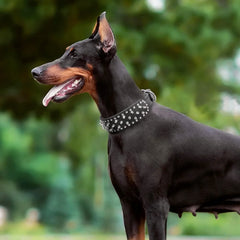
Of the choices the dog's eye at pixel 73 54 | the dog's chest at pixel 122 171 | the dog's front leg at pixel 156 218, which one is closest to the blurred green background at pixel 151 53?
the dog's eye at pixel 73 54

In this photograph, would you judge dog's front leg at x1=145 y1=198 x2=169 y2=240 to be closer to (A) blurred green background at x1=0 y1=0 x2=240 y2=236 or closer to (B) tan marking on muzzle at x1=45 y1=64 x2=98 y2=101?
(B) tan marking on muzzle at x1=45 y1=64 x2=98 y2=101

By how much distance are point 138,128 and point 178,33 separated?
6284 millimetres

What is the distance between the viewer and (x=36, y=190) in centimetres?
1908

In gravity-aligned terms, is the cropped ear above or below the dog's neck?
above

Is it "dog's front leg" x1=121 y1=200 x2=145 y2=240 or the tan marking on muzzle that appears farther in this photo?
"dog's front leg" x1=121 y1=200 x2=145 y2=240

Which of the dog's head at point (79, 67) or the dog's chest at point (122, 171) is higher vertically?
the dog's head at point (79, 67)

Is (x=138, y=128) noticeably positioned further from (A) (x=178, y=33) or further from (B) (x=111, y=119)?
(A) (x=178, y=33)

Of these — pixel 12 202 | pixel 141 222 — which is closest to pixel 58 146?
pixel 12 202

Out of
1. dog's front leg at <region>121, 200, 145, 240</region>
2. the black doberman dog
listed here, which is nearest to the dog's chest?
the black doberman dog

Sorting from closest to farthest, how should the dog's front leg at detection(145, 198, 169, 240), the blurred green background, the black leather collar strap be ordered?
the dog's front leg at detection(145, 198, 169, 240) → the black leather collar strap → the blurred green background

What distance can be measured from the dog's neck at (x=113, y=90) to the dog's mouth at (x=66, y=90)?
104 millimetres

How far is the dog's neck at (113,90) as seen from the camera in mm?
2879

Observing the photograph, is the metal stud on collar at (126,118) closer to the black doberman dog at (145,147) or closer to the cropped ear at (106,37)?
the black doberman dog at (145,147)

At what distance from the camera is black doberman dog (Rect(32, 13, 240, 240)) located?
280 cm
